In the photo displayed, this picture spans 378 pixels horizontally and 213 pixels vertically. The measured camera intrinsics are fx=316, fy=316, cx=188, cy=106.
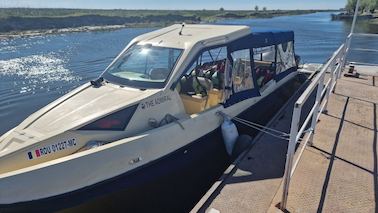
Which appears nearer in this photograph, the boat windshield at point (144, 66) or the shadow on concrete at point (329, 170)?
the shadow on concrete at point (329, 170)

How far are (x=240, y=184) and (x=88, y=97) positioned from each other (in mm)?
2716

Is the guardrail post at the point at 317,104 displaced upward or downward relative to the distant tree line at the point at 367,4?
upward

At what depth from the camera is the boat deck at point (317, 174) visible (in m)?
A: 3.85

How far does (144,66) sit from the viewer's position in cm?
556

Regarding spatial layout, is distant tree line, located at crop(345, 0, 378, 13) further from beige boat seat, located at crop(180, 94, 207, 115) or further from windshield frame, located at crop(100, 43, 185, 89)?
windshield frame, located at crop(100, 43, 185, 89)

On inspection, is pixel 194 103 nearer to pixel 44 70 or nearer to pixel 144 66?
pixel 144 66

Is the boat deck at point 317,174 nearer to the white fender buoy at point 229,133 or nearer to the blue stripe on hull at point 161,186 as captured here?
the white fender buoy at point 229,133

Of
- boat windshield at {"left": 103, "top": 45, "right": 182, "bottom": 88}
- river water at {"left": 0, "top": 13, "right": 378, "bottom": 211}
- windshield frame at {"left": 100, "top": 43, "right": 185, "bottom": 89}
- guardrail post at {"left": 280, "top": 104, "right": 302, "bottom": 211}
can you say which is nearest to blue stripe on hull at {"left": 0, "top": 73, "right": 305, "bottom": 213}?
windshield frame at {"left": 100, "top": 43, "right": 185, "bottom": 89}

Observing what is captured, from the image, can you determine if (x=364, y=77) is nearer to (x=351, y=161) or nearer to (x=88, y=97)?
(x=351, y=161)

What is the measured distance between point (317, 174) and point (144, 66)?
10.7 feet

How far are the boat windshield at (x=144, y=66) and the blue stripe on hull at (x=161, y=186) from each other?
4.09 feet

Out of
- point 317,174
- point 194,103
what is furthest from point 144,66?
point 317,174

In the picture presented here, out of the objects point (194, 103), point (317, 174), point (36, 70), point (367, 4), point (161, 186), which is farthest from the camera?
point (367, 4)

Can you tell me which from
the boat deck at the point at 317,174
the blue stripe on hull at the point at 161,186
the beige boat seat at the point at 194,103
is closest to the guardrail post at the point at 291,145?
the boat deck at the point at 317,174
